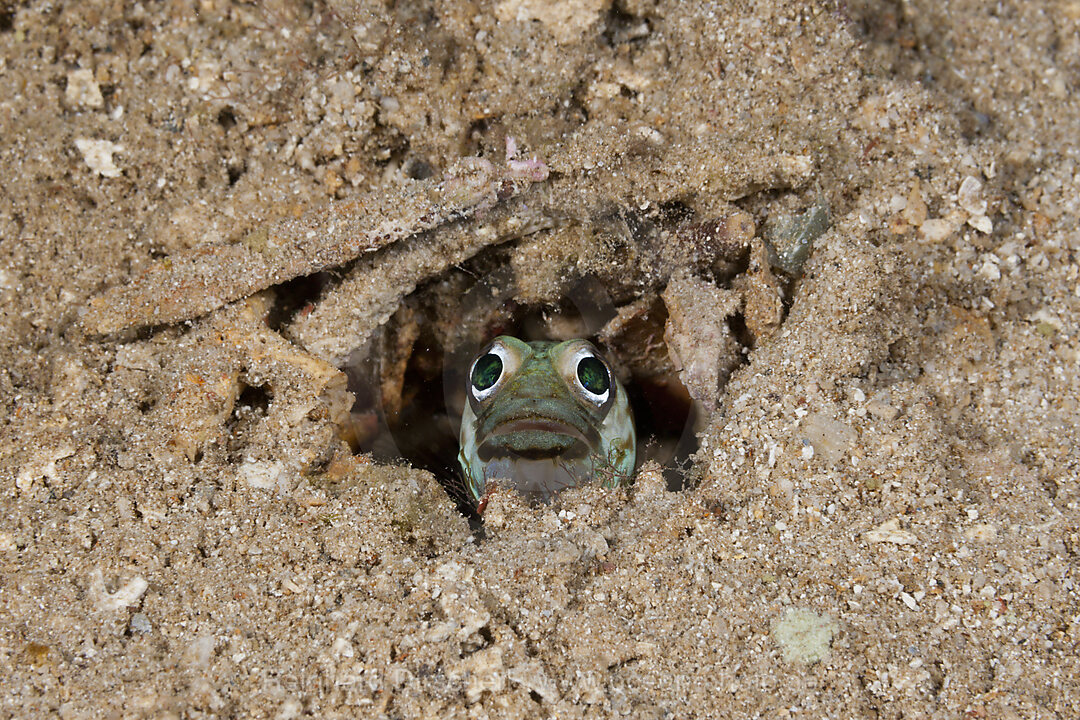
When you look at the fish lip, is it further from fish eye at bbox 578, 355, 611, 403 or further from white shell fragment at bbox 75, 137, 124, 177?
white shell fragment at bbox 75, 137, 124, 177

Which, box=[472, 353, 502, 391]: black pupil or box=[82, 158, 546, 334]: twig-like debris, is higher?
box=[82, 158, 546, 334]: twig-like debris

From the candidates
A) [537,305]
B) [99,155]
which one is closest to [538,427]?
[537,305]

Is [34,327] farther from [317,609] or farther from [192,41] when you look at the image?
[317,609]

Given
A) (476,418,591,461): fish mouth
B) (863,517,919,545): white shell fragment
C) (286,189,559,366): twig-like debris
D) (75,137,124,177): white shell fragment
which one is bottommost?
(476,418,591,461): fish mouth

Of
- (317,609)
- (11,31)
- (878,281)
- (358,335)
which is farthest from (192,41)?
(878,281)

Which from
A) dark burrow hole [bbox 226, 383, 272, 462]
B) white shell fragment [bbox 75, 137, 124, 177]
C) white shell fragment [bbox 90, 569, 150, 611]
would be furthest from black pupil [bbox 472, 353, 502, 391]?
white shell fragment [bbox 75, 137, 124, 177]

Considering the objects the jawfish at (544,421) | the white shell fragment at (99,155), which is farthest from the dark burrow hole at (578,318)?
the white shell fragment at (99,155)

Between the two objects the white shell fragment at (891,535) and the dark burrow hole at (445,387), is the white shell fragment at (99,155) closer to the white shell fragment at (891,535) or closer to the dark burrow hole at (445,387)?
the dark burrow hole at (445,387)
